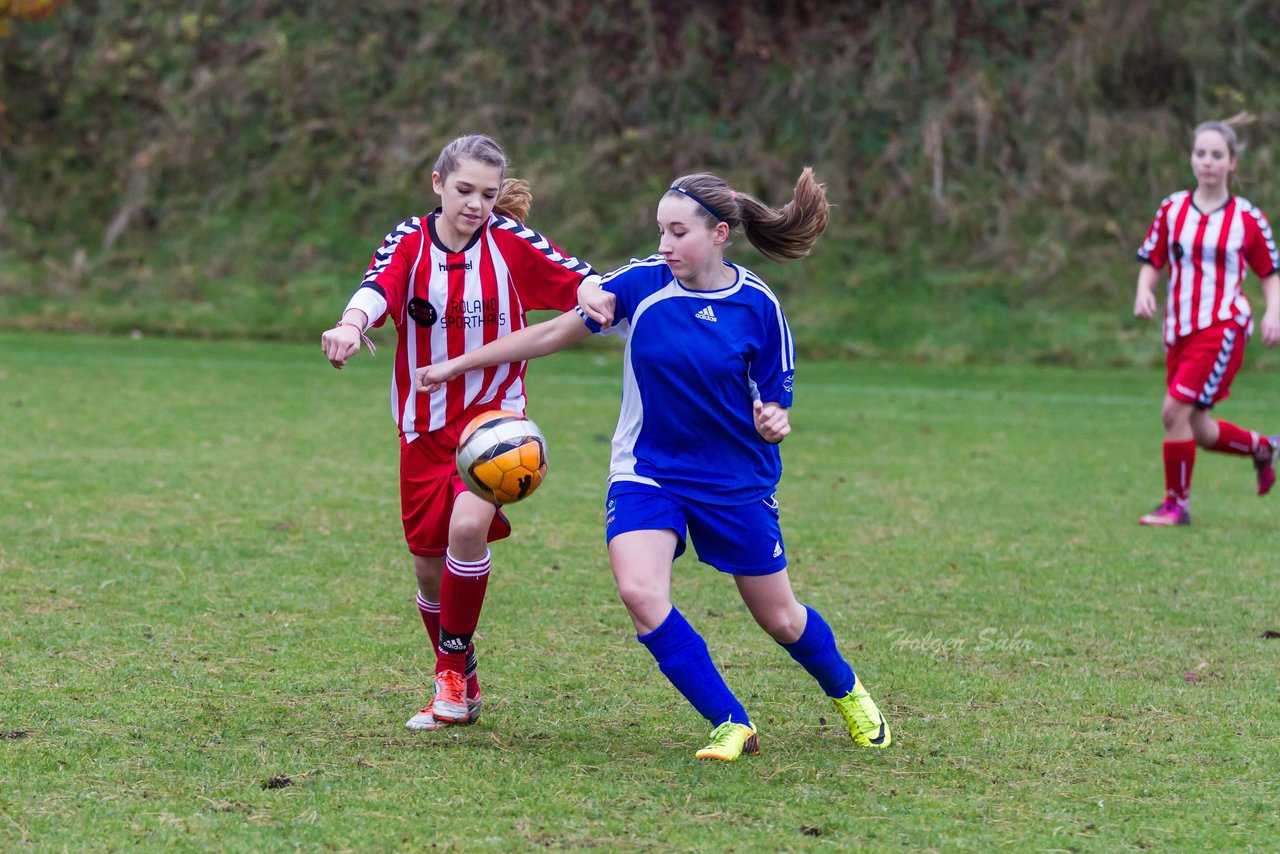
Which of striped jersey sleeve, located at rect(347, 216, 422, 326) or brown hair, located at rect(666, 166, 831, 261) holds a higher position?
brown hair, located at rect(666, 166, 831, 261)

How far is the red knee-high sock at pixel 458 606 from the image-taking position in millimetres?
4742

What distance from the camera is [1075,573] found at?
23.2ft

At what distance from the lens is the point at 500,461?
4.40m

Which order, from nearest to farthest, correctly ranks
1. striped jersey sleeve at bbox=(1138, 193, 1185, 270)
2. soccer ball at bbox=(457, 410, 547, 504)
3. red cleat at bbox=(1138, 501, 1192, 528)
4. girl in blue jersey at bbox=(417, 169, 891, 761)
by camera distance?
girl in blue jersey at bbox=(417, 169, 891, 761), soccer ball at bbox=(457, 410, 547, 504), red cleat at bbox=(1138, 501, 1192, 528), striped jersey sleeve at bbox=(1138, 193, 1185, 270)

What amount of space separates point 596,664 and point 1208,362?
4621 millimetres

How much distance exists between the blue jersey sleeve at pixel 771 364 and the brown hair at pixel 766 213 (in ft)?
0.73

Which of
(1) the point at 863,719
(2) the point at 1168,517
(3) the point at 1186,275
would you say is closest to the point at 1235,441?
(2) the point at 1168,517

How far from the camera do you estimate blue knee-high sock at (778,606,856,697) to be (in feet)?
14.8

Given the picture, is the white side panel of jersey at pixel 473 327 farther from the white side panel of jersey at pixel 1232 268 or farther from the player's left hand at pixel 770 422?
the white side panel of jersey at pixel 1232 268

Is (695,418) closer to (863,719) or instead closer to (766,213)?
(766,213)

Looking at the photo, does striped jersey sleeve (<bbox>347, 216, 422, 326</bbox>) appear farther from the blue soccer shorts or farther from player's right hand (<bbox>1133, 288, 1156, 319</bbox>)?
player's right hand (<bbox>1133, 288, 1156, 319</bbox>)

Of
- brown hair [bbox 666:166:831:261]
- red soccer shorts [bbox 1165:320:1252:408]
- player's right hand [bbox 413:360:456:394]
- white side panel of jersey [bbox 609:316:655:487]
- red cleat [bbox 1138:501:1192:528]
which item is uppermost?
brown hair [bbox 666:166:831:261]

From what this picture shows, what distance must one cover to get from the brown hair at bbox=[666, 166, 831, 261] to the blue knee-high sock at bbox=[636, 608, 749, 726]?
110 cm

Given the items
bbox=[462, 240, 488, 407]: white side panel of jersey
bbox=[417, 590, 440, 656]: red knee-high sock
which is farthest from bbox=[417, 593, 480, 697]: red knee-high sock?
bbox=[462, 240, 488, 407]: white side panel of jersey
